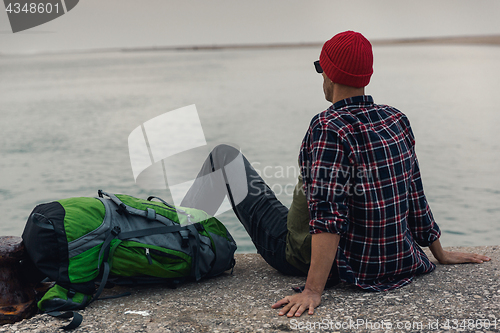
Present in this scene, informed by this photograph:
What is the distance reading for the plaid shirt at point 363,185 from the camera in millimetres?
2029

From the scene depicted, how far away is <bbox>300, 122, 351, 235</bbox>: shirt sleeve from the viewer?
6.63 ft

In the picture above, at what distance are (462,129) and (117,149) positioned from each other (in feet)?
31.9

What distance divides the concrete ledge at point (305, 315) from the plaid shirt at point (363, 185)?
145 mm

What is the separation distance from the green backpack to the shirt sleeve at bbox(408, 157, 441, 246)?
0.99 meters

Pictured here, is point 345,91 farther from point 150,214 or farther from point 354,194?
point 150,214

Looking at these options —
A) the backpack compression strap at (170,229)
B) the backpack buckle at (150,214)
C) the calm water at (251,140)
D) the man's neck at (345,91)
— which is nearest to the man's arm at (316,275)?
the backpack compression strap at (170,229)

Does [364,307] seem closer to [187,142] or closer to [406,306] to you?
[406,306]

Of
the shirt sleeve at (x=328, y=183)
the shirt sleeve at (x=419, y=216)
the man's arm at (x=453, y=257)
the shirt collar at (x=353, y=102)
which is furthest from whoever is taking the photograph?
the man's arm at (x=453, y=257)

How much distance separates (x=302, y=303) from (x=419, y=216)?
2.46 feet

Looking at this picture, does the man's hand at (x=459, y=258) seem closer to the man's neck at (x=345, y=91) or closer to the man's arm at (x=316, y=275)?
the man's arm at (x=316, y=275)

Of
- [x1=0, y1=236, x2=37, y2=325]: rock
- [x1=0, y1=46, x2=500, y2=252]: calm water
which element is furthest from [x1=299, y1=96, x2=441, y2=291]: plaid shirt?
[x1=0, y1=46, x2=500, y2=252]: calm water

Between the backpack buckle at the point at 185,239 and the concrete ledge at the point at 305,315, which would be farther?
the backpack buckle at the point at 185,239

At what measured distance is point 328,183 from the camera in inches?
79.7

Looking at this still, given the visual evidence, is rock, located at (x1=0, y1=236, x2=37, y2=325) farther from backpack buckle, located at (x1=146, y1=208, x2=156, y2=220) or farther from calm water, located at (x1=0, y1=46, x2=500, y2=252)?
calm water, located at (x1=0, y1=46, x2=500, y2=252)
